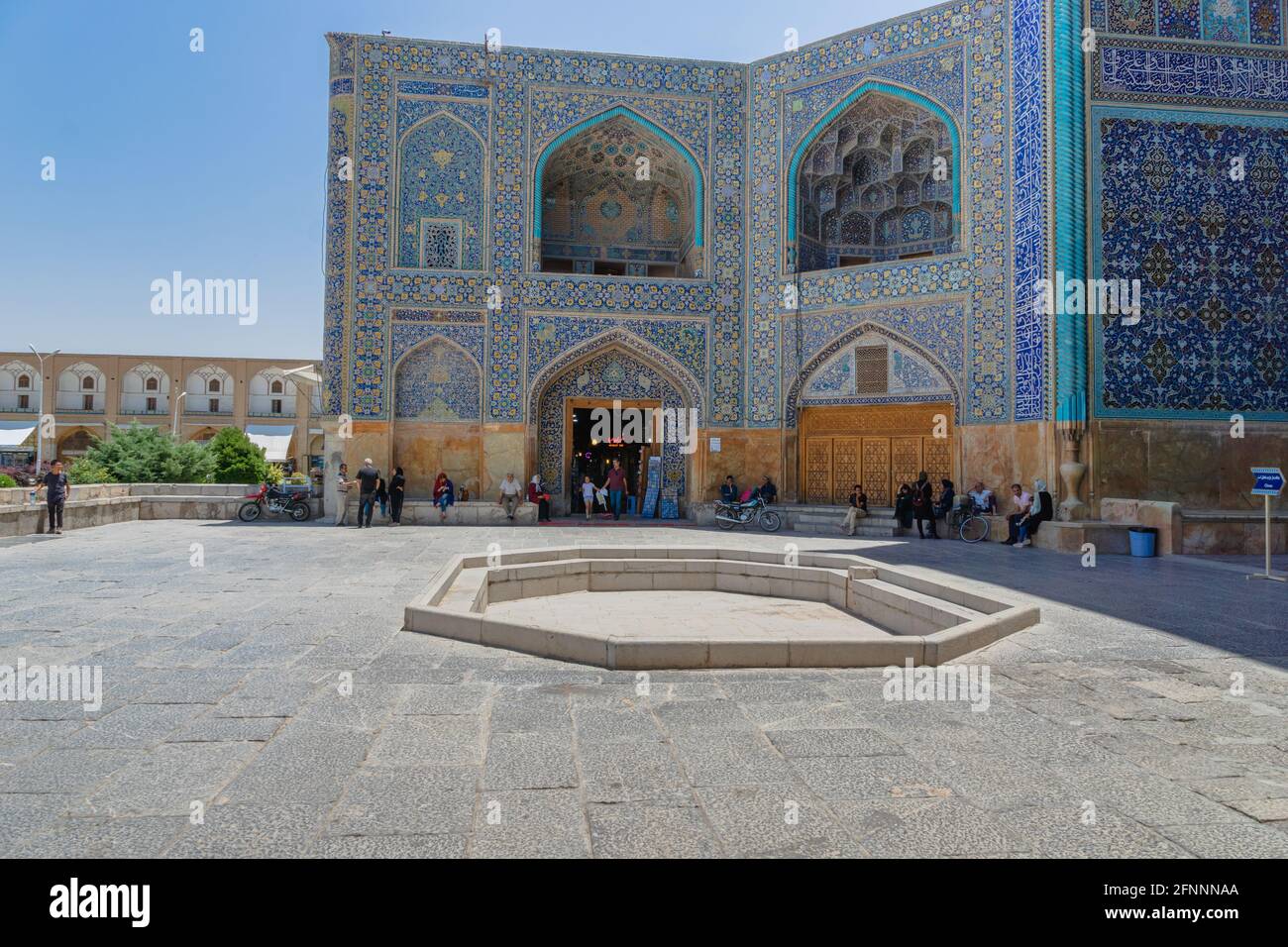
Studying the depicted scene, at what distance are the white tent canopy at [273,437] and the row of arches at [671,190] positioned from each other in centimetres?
2825

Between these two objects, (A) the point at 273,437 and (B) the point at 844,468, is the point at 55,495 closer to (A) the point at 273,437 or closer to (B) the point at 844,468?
(B) the point at 844,468

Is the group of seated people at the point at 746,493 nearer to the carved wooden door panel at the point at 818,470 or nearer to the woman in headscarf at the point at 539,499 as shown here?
the carved wooden door panel at the point at 818,470

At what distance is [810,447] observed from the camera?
15.3 metres

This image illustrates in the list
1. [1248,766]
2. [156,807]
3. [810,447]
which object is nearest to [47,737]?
[156,807]

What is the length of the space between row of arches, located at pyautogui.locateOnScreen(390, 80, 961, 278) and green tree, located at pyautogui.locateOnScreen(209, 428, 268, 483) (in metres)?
15.0

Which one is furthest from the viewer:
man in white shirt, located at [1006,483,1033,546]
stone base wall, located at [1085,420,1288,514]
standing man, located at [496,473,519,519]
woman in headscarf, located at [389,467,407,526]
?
standing man, located at [496,473,519,519]

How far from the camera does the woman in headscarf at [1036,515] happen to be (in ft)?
37.2

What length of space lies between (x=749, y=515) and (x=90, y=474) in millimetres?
18634

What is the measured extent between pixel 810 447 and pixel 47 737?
13.5 m

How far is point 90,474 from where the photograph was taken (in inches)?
868

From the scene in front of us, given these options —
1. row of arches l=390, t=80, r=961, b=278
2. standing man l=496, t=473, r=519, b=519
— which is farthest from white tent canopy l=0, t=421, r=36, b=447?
standing man l=496, t=473, r=519, b=519

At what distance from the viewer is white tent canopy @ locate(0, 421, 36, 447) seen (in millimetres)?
37094

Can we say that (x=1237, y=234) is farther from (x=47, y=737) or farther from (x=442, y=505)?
(x=47, y=737)

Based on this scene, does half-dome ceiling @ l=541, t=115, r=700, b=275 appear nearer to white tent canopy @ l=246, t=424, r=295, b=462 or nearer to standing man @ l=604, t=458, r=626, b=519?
standing man @ l=604, t=458, r=626, b=519
